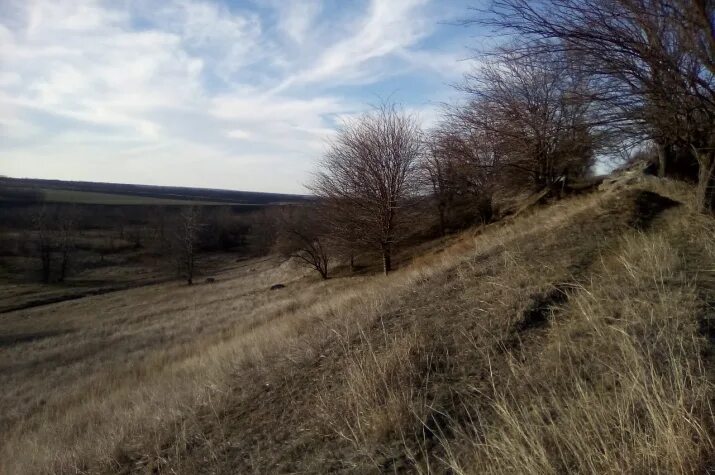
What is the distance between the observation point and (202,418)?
197 inches

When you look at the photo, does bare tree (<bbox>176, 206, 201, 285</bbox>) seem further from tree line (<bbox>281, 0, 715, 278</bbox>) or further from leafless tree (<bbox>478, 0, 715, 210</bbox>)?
leafless tree (<bbox>478, 0, 715, 210</bbox>)

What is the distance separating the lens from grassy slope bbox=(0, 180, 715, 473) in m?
2.77

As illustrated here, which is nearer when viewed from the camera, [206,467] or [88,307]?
[206,467]

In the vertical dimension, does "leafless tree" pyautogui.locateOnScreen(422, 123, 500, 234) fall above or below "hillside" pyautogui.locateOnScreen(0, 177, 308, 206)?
below

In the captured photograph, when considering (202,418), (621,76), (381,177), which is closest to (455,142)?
(381,177)

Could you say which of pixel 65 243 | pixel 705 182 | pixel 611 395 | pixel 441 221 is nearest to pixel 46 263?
pixel 65 243

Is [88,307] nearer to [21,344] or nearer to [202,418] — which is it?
[21,344]

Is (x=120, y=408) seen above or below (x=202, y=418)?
below

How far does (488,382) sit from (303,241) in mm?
29688

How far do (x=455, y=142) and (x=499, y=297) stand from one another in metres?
17.4

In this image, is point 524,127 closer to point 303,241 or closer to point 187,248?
point 303,241

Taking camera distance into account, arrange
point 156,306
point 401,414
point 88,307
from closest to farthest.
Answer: point 401,414, point 156,306, point 88,307

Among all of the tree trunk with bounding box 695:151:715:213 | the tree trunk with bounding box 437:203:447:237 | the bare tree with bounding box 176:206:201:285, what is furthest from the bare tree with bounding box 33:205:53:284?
the tree trunk with bounding box 695:151:715:213

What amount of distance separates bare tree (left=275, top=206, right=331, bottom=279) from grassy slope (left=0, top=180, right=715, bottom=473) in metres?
23.0
